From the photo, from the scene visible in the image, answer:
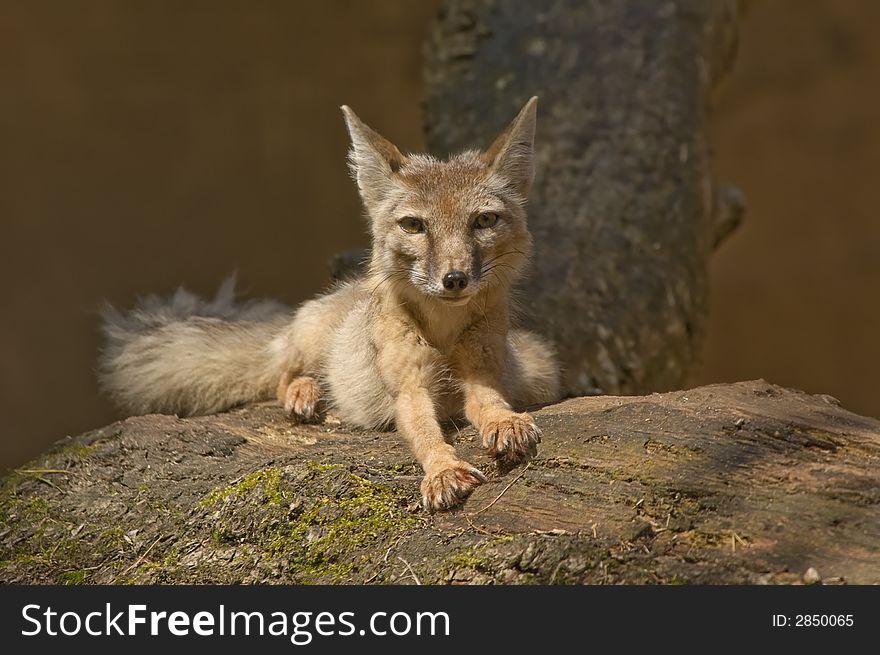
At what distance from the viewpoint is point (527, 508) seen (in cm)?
297

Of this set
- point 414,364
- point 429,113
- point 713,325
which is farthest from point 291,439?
point 713,325

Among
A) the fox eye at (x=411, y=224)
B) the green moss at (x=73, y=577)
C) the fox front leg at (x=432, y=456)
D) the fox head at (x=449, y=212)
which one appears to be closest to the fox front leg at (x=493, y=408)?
the fox front leg at (x=432, y=456)

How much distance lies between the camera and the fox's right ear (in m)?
3.85

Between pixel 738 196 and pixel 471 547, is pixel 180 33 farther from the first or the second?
pixel 471 547

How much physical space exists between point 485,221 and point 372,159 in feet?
1.82

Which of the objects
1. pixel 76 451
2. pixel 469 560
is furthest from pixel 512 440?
pixel 76 451

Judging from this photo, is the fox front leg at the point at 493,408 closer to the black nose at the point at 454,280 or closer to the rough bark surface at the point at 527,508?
the rough bark surface at the point at 527,508

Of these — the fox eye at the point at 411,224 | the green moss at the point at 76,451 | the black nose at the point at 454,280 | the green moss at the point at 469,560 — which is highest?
the fox eye at the point at 411,224

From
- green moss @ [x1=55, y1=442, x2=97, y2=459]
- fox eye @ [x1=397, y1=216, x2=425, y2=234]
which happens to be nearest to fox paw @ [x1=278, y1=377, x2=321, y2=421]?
green moss @ [x1=55, y1=442, x2=97, y2=459]

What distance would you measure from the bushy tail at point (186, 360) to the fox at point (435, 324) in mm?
228

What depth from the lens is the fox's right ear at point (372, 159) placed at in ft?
Answer: 12.6

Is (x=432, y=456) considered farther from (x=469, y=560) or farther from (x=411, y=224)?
(x=411, y=224)

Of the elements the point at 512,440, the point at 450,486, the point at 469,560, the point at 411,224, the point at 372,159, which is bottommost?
the point at 469,560

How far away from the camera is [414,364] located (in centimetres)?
385
